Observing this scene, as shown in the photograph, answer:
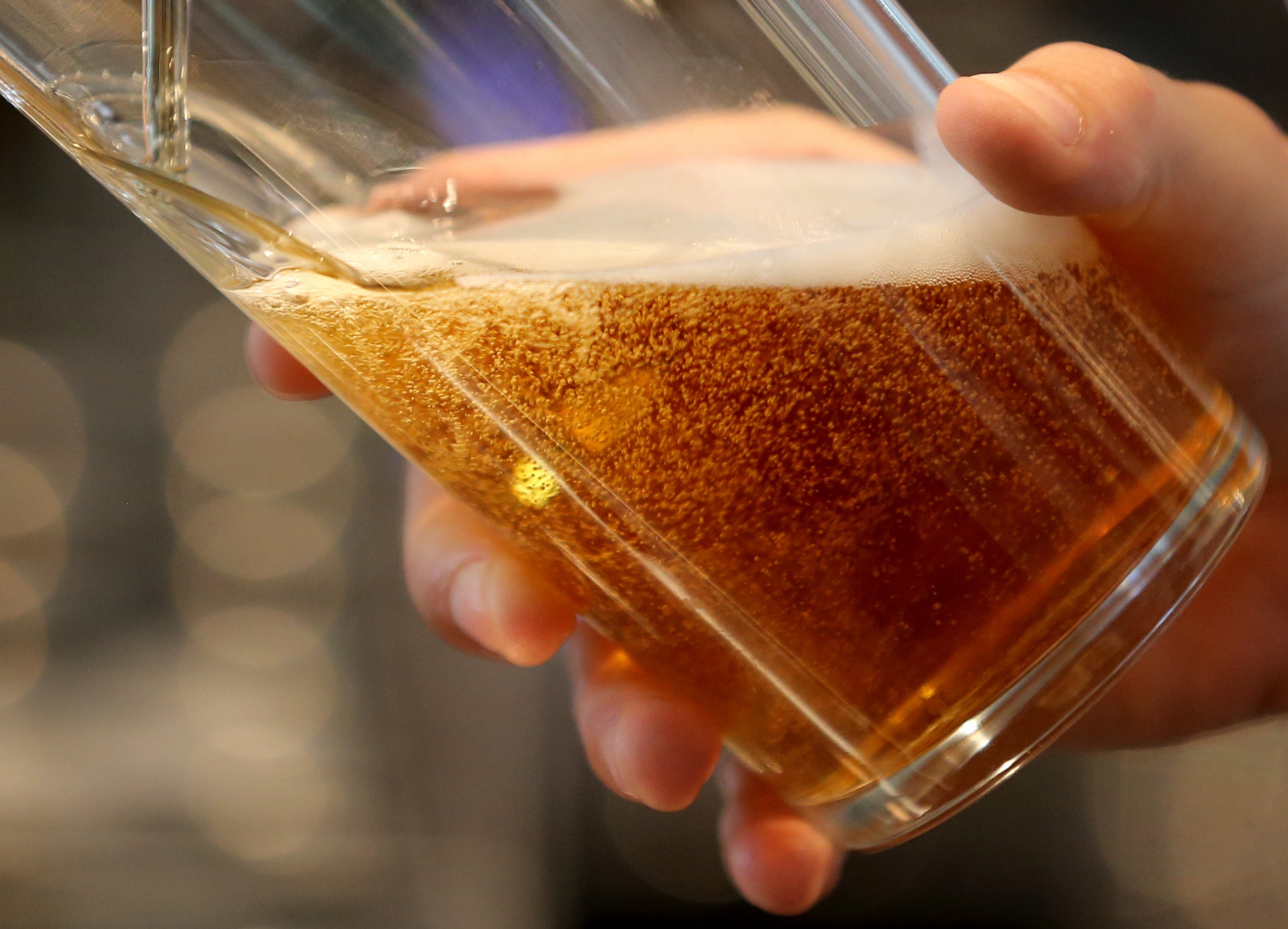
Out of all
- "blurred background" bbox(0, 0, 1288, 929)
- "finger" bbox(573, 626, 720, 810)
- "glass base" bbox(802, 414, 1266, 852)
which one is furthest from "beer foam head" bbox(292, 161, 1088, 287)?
"blurred background" bbox(0, 0, 1288, 929)

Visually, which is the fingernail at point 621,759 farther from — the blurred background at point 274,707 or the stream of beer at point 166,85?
the blurred background at point 274,707

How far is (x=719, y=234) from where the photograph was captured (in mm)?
304

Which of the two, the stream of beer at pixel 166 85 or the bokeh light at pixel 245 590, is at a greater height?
the bokeh light at pixel 245 590

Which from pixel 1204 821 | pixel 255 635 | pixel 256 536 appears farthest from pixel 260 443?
pixel 1204 821

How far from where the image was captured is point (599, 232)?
316 mm

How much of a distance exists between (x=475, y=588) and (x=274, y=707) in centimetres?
78

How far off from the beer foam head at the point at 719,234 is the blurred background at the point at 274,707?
84cm

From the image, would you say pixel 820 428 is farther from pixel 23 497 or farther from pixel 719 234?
pixel 23 497

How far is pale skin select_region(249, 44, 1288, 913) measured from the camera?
465 millimetres

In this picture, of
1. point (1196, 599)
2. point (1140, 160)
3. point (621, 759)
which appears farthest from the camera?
point (1196, 599)

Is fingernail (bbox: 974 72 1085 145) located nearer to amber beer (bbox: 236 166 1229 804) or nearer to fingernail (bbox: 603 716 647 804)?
amber beer (bbox: 236 166 1229 804)

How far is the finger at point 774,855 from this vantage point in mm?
581

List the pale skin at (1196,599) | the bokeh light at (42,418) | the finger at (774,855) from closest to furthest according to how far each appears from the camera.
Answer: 1. the pale skin at (1196,599)
2. the finger at (774,855)
3. the bokeh light at (42,418)

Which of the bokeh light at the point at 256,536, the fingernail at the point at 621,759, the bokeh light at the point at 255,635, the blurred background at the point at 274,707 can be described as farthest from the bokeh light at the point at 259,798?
the fingernail at the point at 621,759
